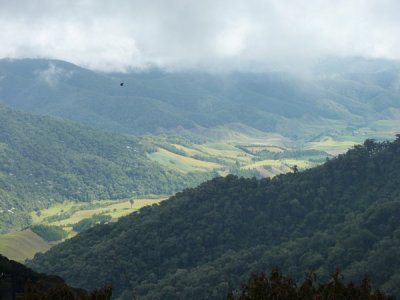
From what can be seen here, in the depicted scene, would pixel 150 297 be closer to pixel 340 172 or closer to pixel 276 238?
pixel 276 238

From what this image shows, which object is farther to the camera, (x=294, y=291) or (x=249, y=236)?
(x=249, y=236)

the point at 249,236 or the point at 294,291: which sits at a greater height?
the point at 294,291

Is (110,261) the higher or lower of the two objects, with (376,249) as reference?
lower

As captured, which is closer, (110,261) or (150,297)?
(150,297)

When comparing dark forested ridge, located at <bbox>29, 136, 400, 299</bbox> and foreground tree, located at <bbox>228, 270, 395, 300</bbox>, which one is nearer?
foreground tree, located at <bbox>228, 270, 395, 300</bbox>

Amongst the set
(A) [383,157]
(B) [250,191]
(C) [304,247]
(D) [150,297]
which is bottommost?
(D) [150,297]

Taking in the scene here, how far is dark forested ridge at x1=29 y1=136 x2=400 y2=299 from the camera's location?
13062 cm

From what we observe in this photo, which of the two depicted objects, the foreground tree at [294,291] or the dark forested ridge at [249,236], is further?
the dark forested ridge at [249,236]

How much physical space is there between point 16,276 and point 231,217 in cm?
8092

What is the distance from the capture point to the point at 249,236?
159 metres

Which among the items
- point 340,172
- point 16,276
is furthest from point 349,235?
point 16,276

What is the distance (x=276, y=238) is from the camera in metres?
156

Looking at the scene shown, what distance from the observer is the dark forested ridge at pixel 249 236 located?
131 metres

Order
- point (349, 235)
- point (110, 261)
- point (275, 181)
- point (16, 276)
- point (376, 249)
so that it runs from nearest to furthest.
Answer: point (16, 276)
point (376, 249)
point (349, 235)
point (110, 261)
point (275, 181)
